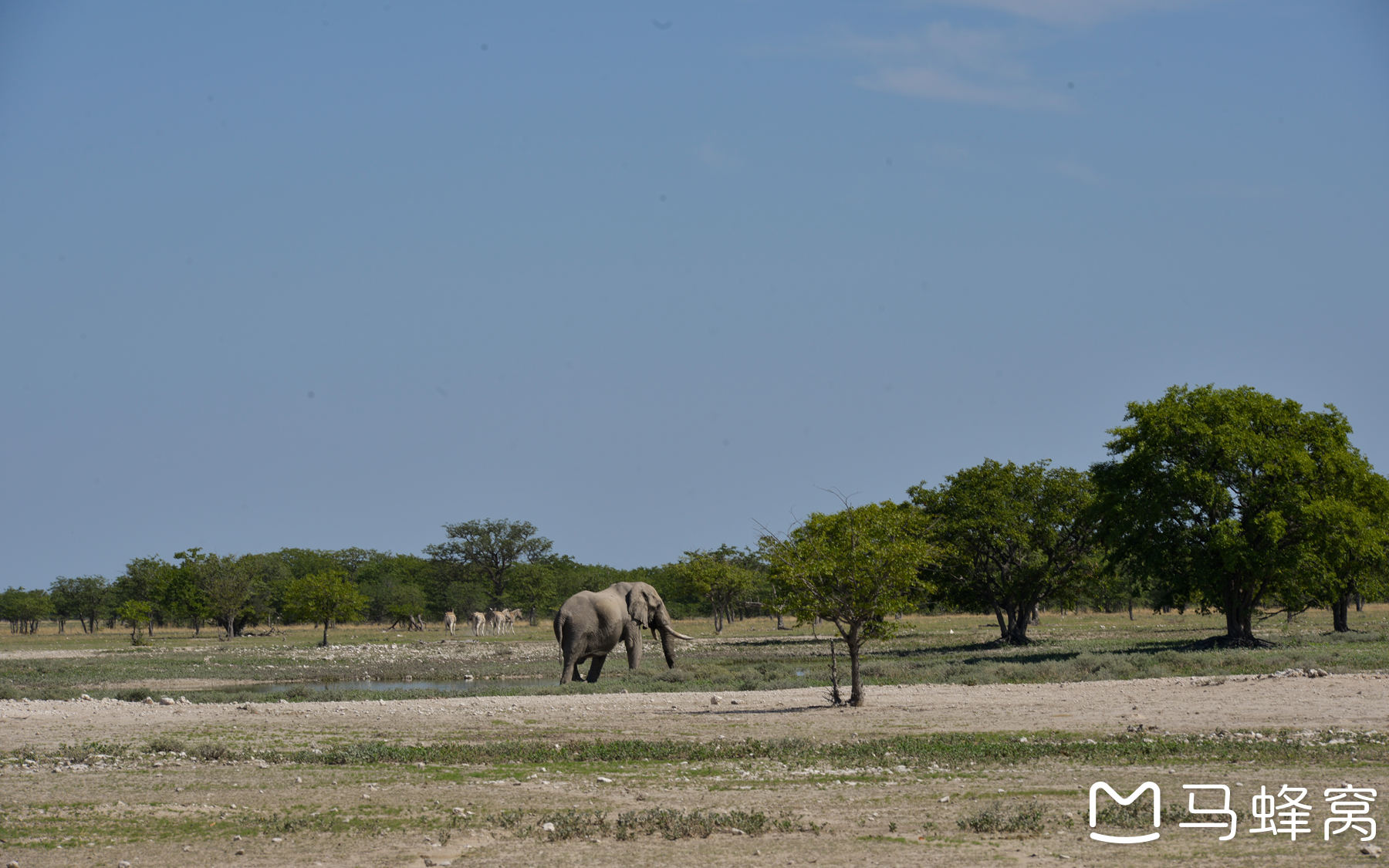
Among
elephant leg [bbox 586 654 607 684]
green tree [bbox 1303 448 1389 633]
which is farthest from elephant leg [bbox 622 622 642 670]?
green tree [bbox 1303 448 1389 633]

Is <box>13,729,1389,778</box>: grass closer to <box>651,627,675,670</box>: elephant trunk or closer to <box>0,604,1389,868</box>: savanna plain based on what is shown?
<box>0,604,1389,868</box>: savanna plain

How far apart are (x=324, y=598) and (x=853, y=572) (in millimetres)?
54798

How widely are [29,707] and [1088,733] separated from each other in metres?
22.6

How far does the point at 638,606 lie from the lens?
1470 inches

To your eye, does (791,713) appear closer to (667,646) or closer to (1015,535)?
(667,646)

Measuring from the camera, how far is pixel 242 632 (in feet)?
290

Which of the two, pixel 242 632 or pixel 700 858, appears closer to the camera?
pixel 700 858

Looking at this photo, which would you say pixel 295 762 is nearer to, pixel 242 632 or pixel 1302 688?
pixel 1302 688

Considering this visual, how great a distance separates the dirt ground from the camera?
11398 mm

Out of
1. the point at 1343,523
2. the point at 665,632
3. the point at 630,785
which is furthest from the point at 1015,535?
the point at 630,785

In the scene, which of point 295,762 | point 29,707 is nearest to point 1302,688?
point 295,762

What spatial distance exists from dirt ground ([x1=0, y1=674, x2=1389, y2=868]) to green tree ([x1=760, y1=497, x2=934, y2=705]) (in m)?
1.98

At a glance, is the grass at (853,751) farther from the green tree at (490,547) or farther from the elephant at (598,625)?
the green tree at (490,547)

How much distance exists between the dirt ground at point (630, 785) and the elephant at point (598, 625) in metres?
8.22
